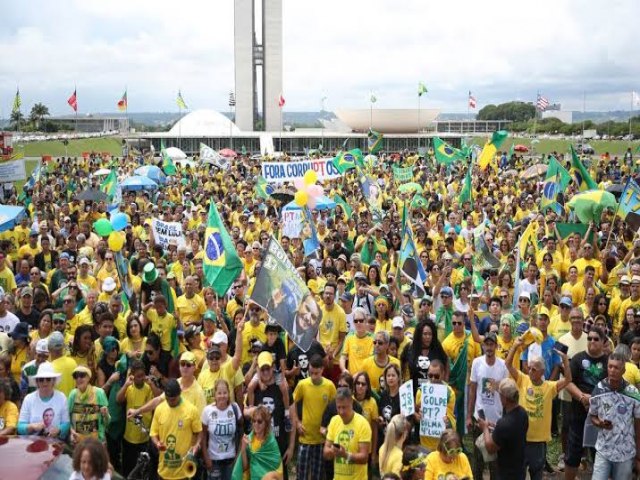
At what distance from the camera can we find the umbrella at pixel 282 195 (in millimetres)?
20616

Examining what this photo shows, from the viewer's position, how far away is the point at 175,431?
19.6 feet

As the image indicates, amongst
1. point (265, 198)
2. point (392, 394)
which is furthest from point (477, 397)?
point (265, 198)

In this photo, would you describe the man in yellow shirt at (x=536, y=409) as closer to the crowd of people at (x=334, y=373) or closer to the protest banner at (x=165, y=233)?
the crowd of people at (x=334, y=373)

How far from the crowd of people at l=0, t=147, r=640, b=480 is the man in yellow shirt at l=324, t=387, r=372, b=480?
0.04 feet

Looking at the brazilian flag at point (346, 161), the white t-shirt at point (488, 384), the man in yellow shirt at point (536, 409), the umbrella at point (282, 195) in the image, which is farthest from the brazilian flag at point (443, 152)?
the man in yellow shirt at point (536, 409)

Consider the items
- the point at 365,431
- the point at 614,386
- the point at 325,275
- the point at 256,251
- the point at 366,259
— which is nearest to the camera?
the point at 365,431

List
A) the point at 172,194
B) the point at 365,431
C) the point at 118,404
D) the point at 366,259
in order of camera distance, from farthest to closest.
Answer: the point at 172,194 < the point at 366,259 < the point at 118,404 < the point at 365,431

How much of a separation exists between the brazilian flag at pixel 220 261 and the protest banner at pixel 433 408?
3.42 m

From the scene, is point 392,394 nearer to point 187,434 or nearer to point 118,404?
point 187,434

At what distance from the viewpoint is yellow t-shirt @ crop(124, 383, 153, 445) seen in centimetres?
656

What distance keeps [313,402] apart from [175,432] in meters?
1.16

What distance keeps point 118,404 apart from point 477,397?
315cm

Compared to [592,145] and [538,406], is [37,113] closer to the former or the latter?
[592,145]

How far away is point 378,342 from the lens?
6.79m
